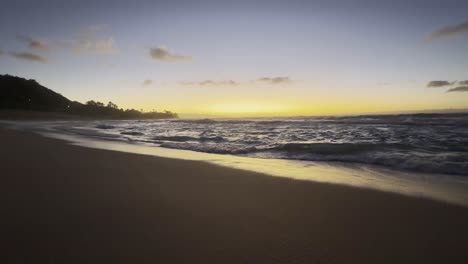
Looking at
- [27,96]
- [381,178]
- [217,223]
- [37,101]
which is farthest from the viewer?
[37,101]

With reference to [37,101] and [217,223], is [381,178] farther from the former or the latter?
[37,101]

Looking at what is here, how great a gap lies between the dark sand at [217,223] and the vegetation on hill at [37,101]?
91.1 metres

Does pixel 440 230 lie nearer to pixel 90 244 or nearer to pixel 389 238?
pixel 389 238

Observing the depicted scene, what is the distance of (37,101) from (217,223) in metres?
106

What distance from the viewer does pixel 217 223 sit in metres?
2.47

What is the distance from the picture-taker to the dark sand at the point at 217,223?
1906 millimetres

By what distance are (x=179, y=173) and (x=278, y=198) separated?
2.16 m

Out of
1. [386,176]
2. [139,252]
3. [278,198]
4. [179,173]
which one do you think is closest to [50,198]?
[139,252]

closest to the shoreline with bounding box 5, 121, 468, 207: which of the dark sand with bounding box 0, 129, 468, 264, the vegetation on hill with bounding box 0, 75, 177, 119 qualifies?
the dark sand with bounding box 0, 129, 468, 264

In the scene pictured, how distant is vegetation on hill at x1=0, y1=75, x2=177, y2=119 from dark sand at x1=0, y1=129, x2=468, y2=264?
299 feet

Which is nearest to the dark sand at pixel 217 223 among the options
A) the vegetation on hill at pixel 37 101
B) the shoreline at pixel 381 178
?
the shoreline at pixel 381 178

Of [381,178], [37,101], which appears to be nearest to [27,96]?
[37,101]

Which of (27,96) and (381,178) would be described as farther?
(27,96)

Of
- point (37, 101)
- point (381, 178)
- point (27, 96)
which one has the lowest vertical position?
point (381, 178)
